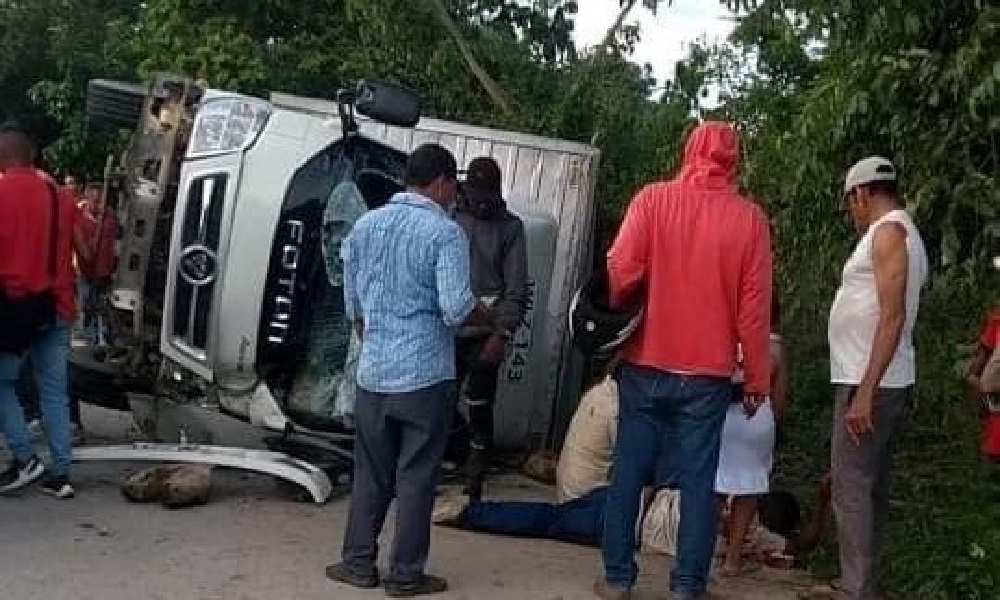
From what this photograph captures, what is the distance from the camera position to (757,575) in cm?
654

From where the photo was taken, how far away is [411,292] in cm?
571

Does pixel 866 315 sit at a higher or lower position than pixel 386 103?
lower

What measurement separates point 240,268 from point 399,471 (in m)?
2.32

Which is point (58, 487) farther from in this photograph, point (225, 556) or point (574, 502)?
point (574, 502)

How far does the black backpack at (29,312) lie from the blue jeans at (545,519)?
2.19 metres

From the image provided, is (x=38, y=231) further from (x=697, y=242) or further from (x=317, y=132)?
(x=697, y=242)

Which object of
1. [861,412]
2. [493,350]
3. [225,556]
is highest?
[861,412]

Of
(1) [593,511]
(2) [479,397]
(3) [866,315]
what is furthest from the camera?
(2) [479,397]

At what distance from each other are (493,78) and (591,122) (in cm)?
123

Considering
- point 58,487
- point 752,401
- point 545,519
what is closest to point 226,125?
point 58,487

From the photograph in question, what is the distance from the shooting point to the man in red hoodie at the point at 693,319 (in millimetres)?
5562

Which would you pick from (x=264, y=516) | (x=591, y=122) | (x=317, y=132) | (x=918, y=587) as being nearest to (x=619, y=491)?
(x=918, y=587)

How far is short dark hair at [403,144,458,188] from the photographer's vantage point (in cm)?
580

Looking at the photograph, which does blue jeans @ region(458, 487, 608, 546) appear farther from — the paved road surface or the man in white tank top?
the man in white tank top
